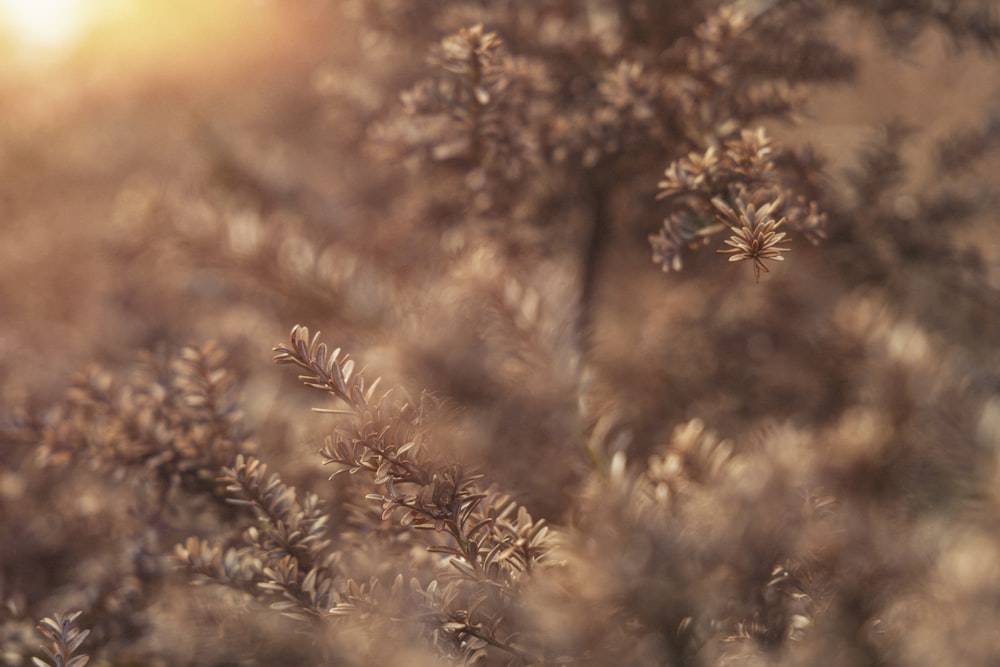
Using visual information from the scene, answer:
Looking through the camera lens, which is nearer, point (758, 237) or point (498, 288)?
point (758, 237)

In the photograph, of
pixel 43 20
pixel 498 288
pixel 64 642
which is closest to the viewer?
pixel 64 642

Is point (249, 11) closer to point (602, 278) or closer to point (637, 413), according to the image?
point (602, 278)

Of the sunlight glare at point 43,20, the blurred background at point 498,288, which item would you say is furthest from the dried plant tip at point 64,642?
the sunlight glare at point 43,20

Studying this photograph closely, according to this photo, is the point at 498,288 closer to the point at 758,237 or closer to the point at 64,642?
the point at 758,237

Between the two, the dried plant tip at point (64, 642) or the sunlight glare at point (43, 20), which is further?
the sunlight glare at point (43, 20)

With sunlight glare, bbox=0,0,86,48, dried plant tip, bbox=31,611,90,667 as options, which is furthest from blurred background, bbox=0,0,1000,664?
dried plant tip, bbox=31,611,90,667

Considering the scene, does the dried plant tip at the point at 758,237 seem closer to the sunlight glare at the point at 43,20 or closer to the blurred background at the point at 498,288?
the blurred background at the point at 498,288

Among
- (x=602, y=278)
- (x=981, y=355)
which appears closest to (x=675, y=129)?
(x=602, y=278)

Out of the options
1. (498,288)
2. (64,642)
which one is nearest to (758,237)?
(498,288)

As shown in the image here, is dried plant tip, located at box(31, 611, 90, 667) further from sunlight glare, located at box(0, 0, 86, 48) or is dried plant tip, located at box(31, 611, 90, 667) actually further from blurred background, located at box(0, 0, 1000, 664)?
sunlight glare, located at box(0, 0, 86, 48)

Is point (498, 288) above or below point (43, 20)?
below

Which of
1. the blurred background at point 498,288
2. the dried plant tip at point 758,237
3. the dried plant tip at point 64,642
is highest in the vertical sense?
the dried plant tip at point 758,237
